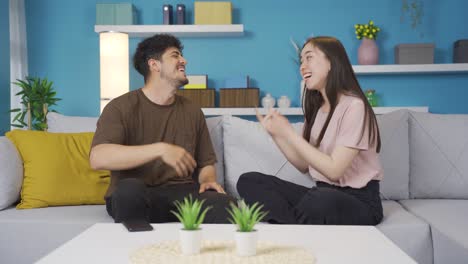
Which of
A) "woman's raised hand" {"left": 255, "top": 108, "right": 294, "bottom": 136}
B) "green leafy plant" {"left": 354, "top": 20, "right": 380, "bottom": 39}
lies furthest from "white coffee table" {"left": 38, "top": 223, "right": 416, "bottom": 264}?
"green leafy plant" {"left": 354, "top": 20, "right": 380, "bottom": 39}

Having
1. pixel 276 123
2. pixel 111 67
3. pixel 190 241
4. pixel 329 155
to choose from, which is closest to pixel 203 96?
pixel 111 67

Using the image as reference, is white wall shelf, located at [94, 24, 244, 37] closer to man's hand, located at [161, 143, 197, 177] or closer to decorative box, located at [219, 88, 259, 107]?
decorative box, located at [219, 88, 259, 107]

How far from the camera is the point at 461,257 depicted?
181 centimetres

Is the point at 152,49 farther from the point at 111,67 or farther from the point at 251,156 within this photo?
the point at 111,67

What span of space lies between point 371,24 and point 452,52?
28.6 inches

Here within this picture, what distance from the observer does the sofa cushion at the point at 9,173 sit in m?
2.29

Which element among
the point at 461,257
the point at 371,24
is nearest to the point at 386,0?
the point at 371,24

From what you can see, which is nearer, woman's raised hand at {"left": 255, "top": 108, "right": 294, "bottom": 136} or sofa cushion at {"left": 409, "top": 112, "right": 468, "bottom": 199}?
woman's raised hand at {"left": 255, "top": 108, "right": 294, "bottom": 136}

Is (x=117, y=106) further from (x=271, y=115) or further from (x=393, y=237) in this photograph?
(x=393, y=237)

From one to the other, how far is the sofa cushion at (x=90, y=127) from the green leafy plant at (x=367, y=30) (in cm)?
221

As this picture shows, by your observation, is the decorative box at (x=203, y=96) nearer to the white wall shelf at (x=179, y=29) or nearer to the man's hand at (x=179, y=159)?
the white wall shelf at (x=179, y=29)

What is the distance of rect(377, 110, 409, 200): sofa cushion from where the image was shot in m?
2.51

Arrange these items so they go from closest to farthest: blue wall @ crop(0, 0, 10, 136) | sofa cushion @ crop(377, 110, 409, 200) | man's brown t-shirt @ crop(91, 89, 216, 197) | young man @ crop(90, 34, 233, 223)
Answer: young man @ crop(90, 34, 233, 223) < man's brown t-shirt @ crop(91, 89, 216, 197) < sofa cushion @ crop(377, 110, 409, 200) < blue wall @ crop(0, 0, 10, 136)

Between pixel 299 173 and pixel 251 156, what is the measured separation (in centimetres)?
23
